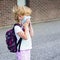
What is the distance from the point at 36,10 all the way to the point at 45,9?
110cm

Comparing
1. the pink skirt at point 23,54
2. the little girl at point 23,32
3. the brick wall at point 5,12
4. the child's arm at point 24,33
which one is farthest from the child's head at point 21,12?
the brick wall at point 5,12

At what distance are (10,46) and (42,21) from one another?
14146 mm

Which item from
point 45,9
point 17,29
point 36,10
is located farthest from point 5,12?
point 17,29

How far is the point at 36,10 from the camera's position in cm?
1761

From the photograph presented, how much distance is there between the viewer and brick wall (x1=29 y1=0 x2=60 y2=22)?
1745cm

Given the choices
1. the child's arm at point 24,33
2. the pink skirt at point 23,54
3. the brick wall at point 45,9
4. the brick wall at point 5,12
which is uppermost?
the child's arm at point 24,33

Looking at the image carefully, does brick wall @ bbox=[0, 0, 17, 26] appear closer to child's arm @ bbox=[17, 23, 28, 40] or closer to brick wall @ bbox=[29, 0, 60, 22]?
brick wall @ bbox=[29, 0, 60, 22]

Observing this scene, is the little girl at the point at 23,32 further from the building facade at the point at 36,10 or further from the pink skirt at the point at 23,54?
the building facade at the point at 36,10

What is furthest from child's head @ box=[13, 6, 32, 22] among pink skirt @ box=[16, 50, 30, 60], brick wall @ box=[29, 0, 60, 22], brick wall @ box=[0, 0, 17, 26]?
brick wall @ box=[29, 0, 60, 22]

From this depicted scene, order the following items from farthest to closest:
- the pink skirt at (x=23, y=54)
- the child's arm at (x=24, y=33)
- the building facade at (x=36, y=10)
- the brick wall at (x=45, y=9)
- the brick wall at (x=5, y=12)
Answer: the brick wall at (x=45, y=9) < the building facade at (x=36, y=10) < the brick wall at (x=5, y=12) < the pink skirt at (x=23, y=54) < the child's arm at (x=24, y=33)

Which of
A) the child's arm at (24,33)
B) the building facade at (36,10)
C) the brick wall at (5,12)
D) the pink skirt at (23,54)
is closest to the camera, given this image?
the child's arm at (24,33)

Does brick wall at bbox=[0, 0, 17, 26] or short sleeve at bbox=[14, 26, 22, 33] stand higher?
short sleeve at bbox=[14, 26, 22, 33]

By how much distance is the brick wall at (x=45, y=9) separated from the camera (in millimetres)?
17453

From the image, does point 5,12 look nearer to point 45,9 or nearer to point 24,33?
point 45,9
